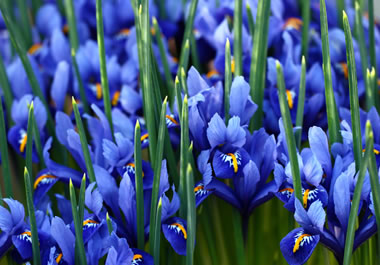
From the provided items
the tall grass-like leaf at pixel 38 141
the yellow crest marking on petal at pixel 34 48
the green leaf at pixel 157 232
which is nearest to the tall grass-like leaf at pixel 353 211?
the green leaf at pixel 157 232

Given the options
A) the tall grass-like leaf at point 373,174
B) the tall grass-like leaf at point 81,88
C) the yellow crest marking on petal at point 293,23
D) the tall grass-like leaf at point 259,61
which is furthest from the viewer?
the yellow crest marking on petal at point 293,23

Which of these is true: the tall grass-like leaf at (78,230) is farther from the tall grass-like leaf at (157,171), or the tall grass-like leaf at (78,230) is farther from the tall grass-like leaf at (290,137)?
the tall grass-like leaf at (290,137)

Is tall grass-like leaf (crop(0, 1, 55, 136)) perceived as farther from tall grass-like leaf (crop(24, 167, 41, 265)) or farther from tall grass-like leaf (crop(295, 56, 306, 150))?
tall grass-like leaf (crop(295, 56, 306, 150))

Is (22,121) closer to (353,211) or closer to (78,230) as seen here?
(78,230)

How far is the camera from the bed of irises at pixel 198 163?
749 millimetres

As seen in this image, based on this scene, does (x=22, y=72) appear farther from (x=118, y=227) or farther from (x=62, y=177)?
(x=118, y=227)

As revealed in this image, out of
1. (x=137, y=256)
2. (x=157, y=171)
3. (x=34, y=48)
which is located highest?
(x=34, y=48)

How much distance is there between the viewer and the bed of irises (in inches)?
29.5

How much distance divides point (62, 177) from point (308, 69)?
1.88 ft

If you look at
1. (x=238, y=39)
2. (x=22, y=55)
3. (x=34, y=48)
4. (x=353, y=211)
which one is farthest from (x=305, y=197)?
(x=34, y=48)

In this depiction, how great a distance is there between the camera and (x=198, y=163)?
0.83m

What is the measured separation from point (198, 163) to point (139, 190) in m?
0.11

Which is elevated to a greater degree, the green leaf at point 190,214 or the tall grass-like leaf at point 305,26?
the tall grass-like leaf at point 305,26

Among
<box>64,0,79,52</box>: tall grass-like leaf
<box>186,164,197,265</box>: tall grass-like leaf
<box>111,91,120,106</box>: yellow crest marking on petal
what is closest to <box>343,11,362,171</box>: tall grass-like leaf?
<box>186,164,197,265</box>: tall grass-like leaf
